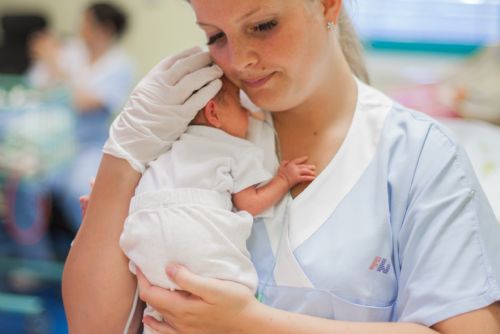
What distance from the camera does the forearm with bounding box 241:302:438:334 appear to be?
3.40 ft

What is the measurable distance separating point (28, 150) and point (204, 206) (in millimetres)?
2428

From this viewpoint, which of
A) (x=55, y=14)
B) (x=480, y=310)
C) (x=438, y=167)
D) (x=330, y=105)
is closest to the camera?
(x=480, y=310)

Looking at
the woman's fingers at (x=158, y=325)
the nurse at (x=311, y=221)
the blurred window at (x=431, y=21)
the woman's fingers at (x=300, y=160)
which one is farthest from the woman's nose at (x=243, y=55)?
the blurred window at (x=431, y=21)

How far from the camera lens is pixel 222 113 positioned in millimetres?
1209

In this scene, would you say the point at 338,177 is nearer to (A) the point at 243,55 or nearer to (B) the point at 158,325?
(A) the point at 243,55

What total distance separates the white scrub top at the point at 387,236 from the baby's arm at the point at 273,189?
0.09 ft

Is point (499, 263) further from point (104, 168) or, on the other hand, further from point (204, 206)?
point (104, 168)

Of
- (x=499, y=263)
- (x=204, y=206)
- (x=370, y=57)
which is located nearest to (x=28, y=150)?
(x=370, y=57)

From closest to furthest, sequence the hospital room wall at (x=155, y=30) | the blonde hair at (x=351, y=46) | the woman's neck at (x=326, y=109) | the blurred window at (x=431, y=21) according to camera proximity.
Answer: the woman's neck at (x=326, y=109) < the blonde hair at (x=351, y=46) < the blurred window at (x=431, y=21) < the hospital room wall at (x=155, y=30)

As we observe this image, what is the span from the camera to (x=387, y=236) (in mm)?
1133

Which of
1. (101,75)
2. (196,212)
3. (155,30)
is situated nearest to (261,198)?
(196,212)

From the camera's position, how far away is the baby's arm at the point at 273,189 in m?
1.17

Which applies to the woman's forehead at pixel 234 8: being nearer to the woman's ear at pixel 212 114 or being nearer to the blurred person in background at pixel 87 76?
the woman's ear at pixel 212 114

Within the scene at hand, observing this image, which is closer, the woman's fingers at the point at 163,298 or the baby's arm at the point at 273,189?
the woman's fingers at the point at 163,298
